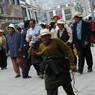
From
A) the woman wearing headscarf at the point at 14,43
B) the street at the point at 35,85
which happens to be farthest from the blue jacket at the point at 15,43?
the street at the point at 35,85

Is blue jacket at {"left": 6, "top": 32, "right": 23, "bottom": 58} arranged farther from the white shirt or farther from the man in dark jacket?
the man in dark jacket

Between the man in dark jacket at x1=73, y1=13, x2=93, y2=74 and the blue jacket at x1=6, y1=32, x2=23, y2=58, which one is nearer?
the man in dark jacket at x1=73, y1=13, x2=93, y2=74

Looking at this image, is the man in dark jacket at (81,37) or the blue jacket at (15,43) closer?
the man in dark jacket at (81,37)

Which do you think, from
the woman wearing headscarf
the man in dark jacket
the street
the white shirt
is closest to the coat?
the street

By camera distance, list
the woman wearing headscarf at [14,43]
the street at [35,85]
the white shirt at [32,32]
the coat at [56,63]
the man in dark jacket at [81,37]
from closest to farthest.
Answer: the coat at [56,63]
the street at [35,85]
the man in dark jacket at [81,37]
the white shirt at [32,32]
the woman wearing headscarf at [14,43]

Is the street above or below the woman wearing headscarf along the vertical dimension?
below

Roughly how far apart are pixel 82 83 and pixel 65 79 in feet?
11.4

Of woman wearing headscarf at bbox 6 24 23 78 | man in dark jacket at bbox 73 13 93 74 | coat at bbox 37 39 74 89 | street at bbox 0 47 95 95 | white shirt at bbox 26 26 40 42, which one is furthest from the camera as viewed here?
woman wearing headscarf at bbox 6 24 23 78

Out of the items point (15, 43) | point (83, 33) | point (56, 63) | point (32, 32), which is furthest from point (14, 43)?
point (56, 63)

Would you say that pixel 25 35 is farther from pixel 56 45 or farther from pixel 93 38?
pixel 56 45

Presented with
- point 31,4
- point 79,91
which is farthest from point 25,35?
point 31,4

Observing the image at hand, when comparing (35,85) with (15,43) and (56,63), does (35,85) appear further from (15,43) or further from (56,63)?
(56,63)

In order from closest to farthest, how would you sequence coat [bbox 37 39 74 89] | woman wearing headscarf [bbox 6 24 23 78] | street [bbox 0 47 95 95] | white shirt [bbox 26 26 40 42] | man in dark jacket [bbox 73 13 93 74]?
1. coat [bbox 37 39 74 89]
2. street [bbox 0 47 95 95]
3. man in dark jacket [bbox 73 13 93 74]
4. white shirt [bbox 26 26 40 42]
5. woman wearing headscarf [bbox 6 24 23 78]

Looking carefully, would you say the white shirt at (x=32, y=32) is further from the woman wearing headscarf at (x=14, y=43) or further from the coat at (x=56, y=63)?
the coat at (x=56, y=63)
